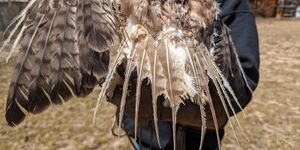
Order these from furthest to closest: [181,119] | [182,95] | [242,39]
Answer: [242,39] < [181,119] < [182,95]

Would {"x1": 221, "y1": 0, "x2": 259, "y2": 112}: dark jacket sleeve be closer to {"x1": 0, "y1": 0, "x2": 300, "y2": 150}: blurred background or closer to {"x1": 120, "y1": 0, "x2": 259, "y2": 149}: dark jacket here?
{"x1": 120, "y1": 0, "x2": 259, "y2": 149}: dark jacket

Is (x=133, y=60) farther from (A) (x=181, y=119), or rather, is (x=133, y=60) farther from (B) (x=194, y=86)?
(A) (x=181, y=119)

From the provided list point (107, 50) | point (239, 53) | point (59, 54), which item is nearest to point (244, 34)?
point (239, 53)

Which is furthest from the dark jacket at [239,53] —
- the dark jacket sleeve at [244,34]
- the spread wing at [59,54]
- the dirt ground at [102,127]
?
the dirt ground at [102,127]

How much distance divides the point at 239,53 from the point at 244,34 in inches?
3.9

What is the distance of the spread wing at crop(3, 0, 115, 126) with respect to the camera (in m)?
1.61

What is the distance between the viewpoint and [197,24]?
1784 millimetres

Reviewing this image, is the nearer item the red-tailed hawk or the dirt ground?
the red-tailed hawk

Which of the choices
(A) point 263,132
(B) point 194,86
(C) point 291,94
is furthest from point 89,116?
(B) point 194,86

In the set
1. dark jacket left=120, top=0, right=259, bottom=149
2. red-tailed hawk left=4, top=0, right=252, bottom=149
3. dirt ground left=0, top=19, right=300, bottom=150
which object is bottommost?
dirt ground left=0, top=19, right=300, bottom=150

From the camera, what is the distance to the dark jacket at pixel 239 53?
2283mm

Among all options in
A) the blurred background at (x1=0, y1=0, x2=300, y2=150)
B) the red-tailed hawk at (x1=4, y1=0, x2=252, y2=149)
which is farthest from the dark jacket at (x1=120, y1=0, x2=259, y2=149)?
the blurred background at (x1=0, y1=0, x2=300, y2=150)

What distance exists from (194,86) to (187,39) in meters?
0.17

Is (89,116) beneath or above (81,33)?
beneath
